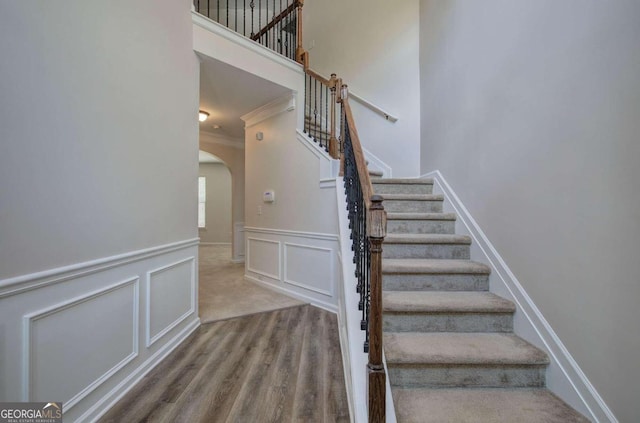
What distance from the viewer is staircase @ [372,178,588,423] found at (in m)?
1.25

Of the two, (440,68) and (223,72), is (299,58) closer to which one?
(223,72)

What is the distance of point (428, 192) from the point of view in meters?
2.91

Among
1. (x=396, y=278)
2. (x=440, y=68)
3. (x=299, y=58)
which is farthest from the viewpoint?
(x=299, y=58)

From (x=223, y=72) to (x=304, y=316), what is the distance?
9.12 feet

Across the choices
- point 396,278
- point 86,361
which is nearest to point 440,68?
point 396,278

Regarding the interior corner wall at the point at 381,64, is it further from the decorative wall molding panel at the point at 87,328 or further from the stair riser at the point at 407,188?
the decorative wall molding panel at the point at 87,328

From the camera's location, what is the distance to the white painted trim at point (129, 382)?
143cm

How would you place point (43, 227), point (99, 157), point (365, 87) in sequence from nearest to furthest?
point (43, 227) → point (99, 157) → point (365, 87)

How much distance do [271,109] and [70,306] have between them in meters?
3.11

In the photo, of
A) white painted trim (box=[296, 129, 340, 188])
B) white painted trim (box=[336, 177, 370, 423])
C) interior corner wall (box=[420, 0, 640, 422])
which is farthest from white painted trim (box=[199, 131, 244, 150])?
interior corner wall (box=[420, 0, 640, 422])

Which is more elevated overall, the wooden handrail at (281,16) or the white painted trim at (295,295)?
the wooden handrail at (281,16)

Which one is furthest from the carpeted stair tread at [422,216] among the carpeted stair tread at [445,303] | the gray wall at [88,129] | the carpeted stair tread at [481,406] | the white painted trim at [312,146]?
the gray wall at [88,129]

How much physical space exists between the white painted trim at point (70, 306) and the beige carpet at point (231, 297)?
1027 mm

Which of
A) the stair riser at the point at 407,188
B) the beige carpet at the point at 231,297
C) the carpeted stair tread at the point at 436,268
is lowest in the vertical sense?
the beige carpet at the point at 231,297
